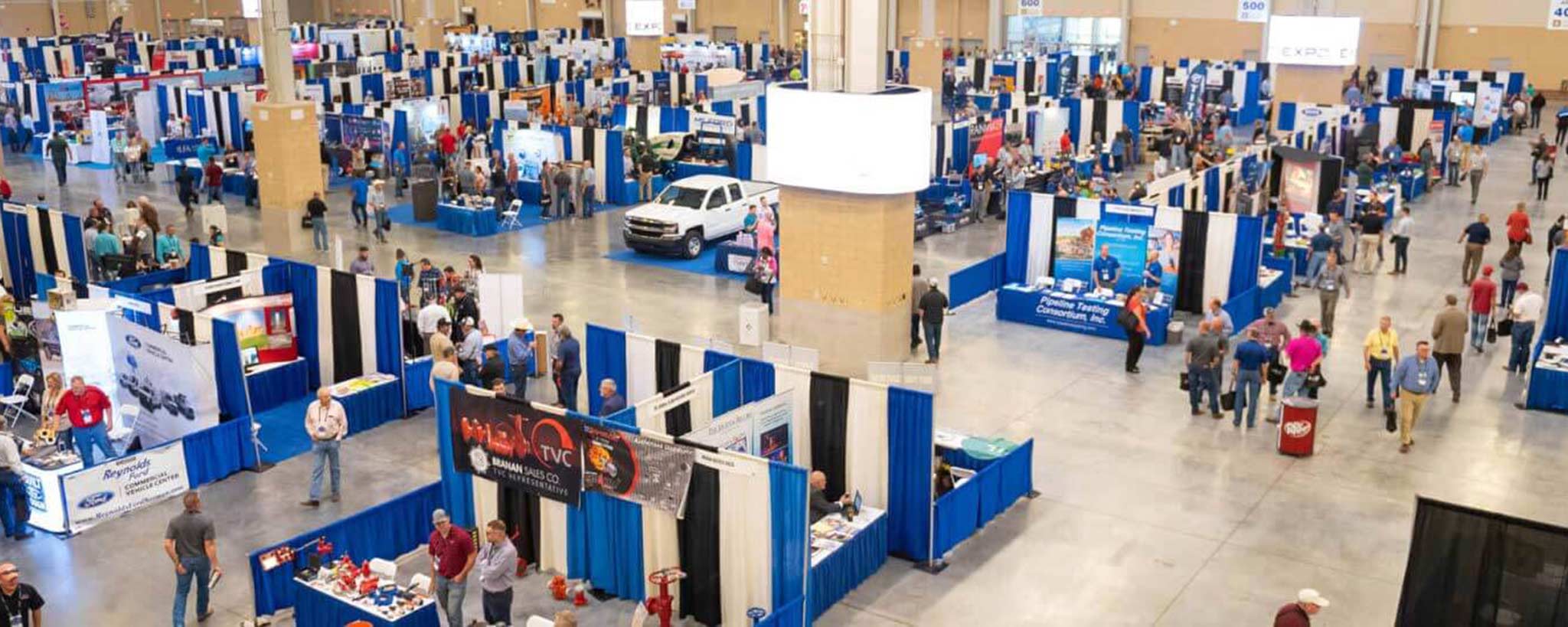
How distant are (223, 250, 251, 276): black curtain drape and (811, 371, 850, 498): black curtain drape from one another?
8.63 metres

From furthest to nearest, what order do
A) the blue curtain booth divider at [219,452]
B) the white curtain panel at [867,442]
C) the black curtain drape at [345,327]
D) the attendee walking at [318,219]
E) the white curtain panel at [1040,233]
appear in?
the attendee walking at [318,219], the white curtain panel at [1040,233], the black curtain drape at [345,327], the blue curtain booth divider at [219,452], the white curtain panel at [867,442]

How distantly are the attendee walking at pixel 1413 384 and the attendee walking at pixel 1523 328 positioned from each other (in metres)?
2.73

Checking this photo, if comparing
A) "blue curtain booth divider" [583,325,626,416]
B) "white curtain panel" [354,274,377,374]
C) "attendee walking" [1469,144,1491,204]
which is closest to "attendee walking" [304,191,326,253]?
"white curtain panel" [354,274,377,374]

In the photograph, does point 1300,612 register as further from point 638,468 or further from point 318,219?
point 318,219

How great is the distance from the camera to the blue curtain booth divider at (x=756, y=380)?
480 inches

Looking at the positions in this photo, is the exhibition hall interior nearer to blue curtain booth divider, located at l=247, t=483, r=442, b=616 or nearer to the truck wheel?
blue curtain booth divider, located at l=247, t=483, r=442, b=616

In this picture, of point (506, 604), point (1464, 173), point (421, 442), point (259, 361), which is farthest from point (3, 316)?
point (1464, 173)

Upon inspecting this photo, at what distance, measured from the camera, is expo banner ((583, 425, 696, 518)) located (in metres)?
10.3

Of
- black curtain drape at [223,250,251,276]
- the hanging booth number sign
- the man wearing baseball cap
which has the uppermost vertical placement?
the hanging booth number sign

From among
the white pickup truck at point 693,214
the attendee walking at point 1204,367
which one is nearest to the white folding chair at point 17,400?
the white pickup truck at point 693,214

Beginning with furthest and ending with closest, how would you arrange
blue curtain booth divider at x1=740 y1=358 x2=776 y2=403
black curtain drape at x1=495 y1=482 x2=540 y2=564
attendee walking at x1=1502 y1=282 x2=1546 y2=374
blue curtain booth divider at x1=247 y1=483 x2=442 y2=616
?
attendee walking at x1=1502 y1=282 x2=1546 y2=374, blue curtain booth divider at x1=740 y1=358 x2=776 y2=403, black curtain drape at x1=495 y1=482 x2=540 y2=564, blue curtain booth divider at x1=247 y1=483 x2=442 y2=616

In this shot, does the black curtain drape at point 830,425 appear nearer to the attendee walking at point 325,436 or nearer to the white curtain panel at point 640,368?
the white curtain panel at point 640,368

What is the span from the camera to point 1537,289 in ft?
67.5

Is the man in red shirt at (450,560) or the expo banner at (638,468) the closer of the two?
the man in red shirt at (450,560)
